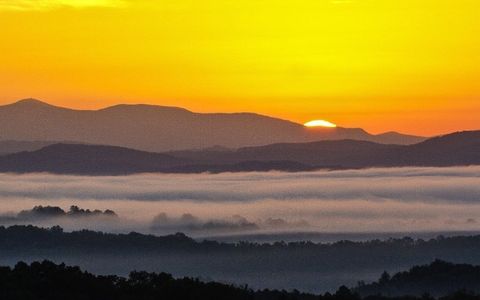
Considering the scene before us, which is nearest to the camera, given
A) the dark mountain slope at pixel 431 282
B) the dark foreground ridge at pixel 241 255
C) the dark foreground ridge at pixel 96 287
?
the dark foreground ridge at pixel 96 287

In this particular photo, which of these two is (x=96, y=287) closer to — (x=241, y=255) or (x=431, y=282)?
(x=431, y=282)

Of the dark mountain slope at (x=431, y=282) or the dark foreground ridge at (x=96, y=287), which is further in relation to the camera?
the dark mountain slope at (x=431, y=282)

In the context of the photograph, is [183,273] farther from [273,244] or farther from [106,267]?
[273,244]

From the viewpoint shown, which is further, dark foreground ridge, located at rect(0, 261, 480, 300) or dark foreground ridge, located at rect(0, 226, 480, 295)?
dark foreground ridge, located at rect(0, 226, 480, 295)

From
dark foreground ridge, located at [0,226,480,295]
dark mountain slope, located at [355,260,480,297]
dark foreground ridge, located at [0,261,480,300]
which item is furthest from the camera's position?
dark foreground ridge, located at [0,226,480,295]

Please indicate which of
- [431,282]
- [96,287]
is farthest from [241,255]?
[96,287]

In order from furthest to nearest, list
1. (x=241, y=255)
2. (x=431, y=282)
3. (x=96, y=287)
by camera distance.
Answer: (x=241, y=255)
(x=431, y=282)
(x=96, y=287)

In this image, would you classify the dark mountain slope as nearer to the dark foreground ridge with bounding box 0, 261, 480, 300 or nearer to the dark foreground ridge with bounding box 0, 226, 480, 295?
the dark foreground ridge with bounding box 0, 226, 480, 295

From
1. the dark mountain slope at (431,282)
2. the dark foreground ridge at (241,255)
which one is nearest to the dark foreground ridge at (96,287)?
the dark mountain slope at (431,282)

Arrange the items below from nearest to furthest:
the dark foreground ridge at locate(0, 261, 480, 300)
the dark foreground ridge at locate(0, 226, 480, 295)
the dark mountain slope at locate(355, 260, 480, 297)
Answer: the dark foreground ridge at locate(0, 261, 480, 300) → the dark mountain slope at locate(355, 260, 480, 297) → the dark foreground ridge at locate(0, 226, 480, 295)

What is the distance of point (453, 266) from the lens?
105m

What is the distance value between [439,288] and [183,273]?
2214 inches

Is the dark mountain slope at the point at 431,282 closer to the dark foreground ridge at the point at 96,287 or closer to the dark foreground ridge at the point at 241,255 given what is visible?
the dark foreground ridge at the point at 241,255

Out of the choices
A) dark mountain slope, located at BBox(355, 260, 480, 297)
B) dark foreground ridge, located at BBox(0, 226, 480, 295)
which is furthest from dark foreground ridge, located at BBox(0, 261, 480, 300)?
dark foreground ridge, located at BBox(0, 226, 480, 295)
